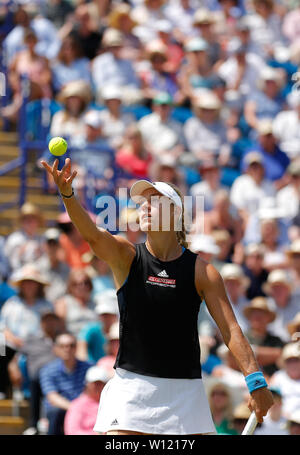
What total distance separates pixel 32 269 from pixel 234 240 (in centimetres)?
247

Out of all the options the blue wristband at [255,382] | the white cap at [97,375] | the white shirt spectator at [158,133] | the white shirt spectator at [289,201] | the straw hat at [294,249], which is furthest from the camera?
the white shirt spectator at [158,133]

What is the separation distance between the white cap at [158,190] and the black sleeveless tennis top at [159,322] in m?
0.36

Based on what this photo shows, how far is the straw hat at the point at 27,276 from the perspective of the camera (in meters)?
9.53

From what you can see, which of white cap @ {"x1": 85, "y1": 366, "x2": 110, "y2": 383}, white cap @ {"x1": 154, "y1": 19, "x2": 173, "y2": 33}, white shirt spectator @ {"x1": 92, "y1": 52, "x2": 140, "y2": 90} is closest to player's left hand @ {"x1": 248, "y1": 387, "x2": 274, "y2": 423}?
white cap @ {"x1": 85, "y1": 366, "x2": 110, "y2": 383}

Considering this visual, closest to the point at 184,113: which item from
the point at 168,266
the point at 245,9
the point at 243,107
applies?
the point at 243,107

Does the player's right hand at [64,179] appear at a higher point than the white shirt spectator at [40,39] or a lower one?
lower

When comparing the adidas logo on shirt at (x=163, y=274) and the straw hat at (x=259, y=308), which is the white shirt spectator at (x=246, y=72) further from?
the adidas logo on shirt at (x=163, y=274)

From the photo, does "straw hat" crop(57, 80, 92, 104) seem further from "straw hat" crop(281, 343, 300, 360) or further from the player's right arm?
the player's right arm

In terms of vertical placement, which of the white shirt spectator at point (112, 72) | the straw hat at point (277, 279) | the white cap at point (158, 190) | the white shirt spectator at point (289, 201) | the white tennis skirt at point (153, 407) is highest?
the white shirt spectator at point (112, 72)

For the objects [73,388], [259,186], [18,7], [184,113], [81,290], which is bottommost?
[73,388]

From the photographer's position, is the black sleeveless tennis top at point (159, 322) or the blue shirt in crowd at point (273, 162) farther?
the blue shirt in crowd at point (273, 162)

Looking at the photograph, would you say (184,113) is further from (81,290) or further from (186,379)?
(186,379)

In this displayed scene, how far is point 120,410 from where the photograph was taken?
550 cm

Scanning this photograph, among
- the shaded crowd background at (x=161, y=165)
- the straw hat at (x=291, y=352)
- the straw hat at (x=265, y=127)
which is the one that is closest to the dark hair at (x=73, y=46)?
the shaded crowd background at (x=161, y=165)
